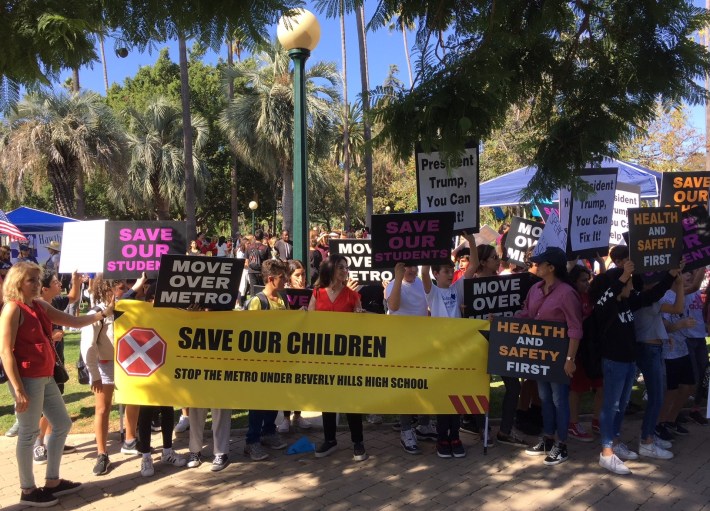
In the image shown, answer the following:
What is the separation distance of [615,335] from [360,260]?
3779mm

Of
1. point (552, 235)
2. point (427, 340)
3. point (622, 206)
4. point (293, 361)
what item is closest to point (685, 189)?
point (552, 235)

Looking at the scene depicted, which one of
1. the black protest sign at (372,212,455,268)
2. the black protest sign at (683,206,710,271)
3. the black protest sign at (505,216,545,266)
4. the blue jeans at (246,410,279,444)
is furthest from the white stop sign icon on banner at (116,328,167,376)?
the black protest sign at (683,206,710,271)

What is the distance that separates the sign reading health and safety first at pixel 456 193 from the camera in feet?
18.7

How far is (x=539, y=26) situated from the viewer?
4.67 m

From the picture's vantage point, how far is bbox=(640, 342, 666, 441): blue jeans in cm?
555

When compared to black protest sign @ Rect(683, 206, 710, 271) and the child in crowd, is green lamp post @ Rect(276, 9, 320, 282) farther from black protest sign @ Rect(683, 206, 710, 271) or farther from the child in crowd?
black protest sign @ Rect(683, 206, 710, 271)

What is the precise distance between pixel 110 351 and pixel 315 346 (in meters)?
1.89

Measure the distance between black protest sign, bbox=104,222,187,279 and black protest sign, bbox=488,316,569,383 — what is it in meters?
3.10

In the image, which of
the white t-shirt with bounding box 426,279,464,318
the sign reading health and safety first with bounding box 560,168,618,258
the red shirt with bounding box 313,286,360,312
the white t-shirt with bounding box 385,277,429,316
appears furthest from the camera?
the sign reading health and safety first with bounding box 560,168,618,258

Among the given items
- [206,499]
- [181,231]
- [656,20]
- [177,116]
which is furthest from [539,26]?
[177,116]

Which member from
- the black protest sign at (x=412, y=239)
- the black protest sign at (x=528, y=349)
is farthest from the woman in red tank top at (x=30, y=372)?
the black protest sign at (x=528, y=349)

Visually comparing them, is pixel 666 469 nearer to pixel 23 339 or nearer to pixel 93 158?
pixel 23 339

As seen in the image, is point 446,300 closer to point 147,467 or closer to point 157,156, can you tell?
point 147,467

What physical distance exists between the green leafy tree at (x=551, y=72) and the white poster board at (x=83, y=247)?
298cm
